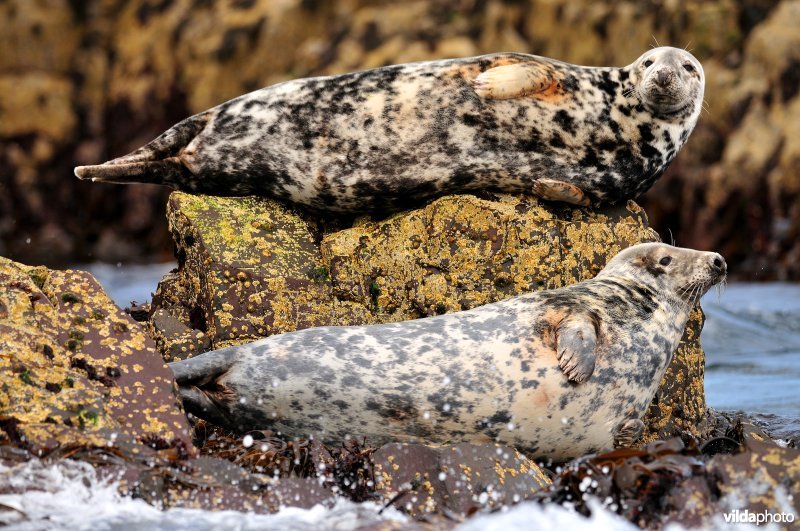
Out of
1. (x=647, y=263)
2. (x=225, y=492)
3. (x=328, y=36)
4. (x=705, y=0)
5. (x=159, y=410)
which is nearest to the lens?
(x=225, y=492)

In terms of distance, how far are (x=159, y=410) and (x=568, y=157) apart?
2990 millimetres

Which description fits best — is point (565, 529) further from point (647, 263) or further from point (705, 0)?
point (705, 0)

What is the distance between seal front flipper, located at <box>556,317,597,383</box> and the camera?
221 inches

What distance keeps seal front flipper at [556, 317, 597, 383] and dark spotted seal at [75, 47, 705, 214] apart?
1379mm

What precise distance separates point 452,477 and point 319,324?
1.79 m

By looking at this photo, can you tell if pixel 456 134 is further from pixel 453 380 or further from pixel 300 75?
pixel 300 75

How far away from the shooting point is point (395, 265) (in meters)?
6.84

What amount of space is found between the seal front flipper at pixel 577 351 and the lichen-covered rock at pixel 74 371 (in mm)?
1807

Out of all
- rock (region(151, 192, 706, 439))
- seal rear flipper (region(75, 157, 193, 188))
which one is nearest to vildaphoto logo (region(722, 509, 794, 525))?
rock (region(151, 192, 706, 439))

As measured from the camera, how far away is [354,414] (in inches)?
223

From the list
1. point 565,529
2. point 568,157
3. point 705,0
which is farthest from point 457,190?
point 705,0

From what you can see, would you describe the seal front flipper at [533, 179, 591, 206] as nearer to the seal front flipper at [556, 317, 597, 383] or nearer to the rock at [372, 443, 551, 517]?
the seal front flipper at [556, 317, 597, 383]

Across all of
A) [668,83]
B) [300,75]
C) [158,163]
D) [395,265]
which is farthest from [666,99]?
[300,75]

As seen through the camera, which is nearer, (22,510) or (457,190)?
(22,510)
